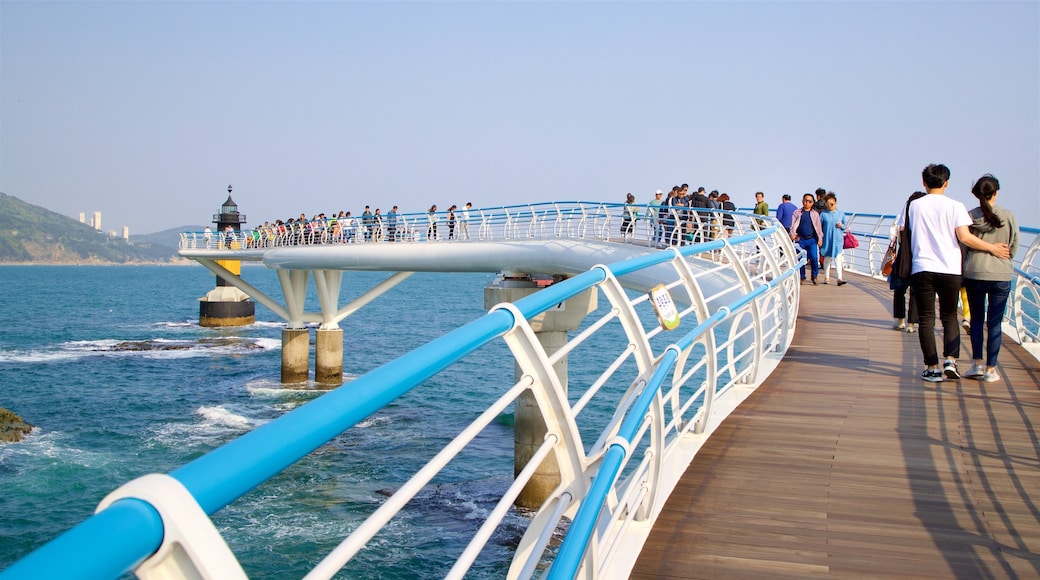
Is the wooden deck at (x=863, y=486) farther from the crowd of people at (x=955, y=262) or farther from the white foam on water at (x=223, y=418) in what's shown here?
the white foam on water at (x=223, y=418)

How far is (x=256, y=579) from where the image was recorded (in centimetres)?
1102

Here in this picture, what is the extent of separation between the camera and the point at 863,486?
14.4 feet

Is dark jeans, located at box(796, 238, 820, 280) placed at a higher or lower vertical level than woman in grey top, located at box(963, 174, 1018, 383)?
higher

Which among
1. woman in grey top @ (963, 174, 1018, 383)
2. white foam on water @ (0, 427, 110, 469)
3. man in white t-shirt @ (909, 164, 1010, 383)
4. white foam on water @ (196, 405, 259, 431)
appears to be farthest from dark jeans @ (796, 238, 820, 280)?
white foam on water @ (0, 427, 110, 469)

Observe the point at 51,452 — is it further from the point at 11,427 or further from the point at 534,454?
the point at 534,454

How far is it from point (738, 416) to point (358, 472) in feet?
40.9

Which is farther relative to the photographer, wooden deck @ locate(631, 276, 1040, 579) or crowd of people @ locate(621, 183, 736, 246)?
crowd of people @ locate(621, 183, 736, 246)

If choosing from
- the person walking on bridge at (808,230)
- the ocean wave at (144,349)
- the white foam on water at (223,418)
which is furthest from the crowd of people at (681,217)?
the ocean wave at (144,349)

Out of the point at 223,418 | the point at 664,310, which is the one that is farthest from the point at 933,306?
the point at 223,418

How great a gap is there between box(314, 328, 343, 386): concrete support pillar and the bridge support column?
1216cm

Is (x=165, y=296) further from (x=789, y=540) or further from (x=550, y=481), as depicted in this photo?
(x=789, y=540)

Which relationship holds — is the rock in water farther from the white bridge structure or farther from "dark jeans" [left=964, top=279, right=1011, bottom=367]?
"dark jeans" [left=964, top=279, right=1011, bottom=367]

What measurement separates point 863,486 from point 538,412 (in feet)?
40.9

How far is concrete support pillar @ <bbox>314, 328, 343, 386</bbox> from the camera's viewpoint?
98.3ft
